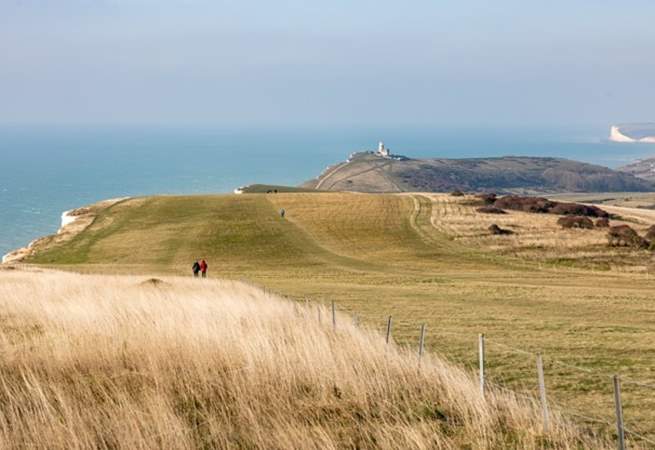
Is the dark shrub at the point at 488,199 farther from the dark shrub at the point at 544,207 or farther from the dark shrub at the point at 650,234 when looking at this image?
the dark shrub at the point at 650,234

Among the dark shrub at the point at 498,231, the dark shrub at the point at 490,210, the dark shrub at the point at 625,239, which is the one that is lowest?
the dark shrub at the point at 625,239

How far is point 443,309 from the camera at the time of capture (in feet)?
91.9

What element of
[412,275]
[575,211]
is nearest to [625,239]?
[575,211]

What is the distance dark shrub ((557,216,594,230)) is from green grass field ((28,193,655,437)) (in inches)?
378

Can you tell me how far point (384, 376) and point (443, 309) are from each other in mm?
17956

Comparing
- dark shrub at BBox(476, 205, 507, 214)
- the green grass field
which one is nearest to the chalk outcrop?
the green grass field

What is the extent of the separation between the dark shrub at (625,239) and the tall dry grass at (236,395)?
5109 cm

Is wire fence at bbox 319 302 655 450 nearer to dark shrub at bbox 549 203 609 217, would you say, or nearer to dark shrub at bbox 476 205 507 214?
dark shrub at bbox 476 205 507 214

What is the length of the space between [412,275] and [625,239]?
22.6 metres

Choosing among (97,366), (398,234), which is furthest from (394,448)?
(398,234)

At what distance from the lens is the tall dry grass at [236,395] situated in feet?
26.4

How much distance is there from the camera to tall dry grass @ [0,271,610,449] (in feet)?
26.4

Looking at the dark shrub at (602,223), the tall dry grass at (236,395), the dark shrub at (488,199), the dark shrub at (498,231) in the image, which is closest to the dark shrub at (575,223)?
the dark shrub at (602,223)

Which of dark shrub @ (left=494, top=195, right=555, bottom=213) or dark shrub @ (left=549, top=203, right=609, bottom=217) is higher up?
dark shrub @ (left=494, top=195, right=555, bottom=213)
